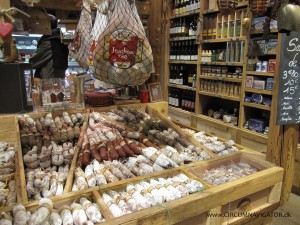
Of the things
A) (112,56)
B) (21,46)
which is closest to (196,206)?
(112,56)

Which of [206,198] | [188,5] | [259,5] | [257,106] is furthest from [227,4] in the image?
[188,5]

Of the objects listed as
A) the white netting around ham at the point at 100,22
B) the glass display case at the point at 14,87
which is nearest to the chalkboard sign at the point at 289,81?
the white netting around ham at the point at 100,22

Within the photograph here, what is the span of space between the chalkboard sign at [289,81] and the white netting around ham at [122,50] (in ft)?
3.13

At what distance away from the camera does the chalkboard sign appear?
180cm

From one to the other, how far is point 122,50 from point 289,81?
4.00 feet

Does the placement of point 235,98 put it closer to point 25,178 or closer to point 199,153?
point 199,153

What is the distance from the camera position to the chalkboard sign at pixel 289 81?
1798 mm

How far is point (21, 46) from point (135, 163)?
5446 mm

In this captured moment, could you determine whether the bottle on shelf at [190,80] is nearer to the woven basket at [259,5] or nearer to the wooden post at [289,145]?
the woven basket at [259,5]

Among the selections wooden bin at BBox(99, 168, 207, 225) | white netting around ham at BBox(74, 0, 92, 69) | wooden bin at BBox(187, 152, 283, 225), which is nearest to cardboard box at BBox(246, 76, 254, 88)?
wooden bin at BBox(187, 152, 283, 225)

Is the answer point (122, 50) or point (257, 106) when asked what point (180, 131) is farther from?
point (257, 106)

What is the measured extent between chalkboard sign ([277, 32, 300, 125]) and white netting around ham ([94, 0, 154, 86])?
955 millimetres

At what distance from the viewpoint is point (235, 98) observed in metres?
3.90

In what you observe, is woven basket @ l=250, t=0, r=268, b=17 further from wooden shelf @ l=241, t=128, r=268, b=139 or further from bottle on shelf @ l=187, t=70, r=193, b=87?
bottle on shelf @ l=187, t=70, r=193, b=87
